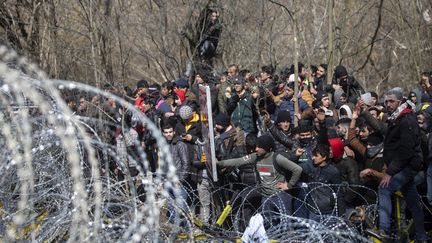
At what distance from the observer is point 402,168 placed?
9453 millimetres

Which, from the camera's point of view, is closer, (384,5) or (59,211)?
(59,211)

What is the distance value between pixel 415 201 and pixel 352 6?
11090 mm

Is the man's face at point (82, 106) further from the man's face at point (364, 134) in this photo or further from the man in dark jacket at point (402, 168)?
the man in dark jacket at point (402, 168)

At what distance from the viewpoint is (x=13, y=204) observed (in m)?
6.89

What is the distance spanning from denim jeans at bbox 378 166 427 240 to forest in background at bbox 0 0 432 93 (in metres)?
4.28

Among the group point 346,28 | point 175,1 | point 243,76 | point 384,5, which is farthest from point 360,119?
point 384,5

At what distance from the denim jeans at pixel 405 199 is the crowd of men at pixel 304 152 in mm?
10

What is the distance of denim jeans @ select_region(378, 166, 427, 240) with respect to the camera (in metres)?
9.37

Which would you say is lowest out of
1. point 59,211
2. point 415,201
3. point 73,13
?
point 415,201

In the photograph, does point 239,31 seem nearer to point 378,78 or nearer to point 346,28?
point 346,28

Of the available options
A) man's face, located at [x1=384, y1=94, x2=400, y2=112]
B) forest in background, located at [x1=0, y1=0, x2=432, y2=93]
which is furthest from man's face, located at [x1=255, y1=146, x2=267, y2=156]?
forest in background, located at [x1=0, y1=0, x2=432, y2=93]

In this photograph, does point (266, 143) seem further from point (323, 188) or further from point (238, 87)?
point (238, 87)

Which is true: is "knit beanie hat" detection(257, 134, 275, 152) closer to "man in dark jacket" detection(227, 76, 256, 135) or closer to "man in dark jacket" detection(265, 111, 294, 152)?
"man in dark jacket" detection(265, 111, 294, 152)

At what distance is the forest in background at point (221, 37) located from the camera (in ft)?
41.9
